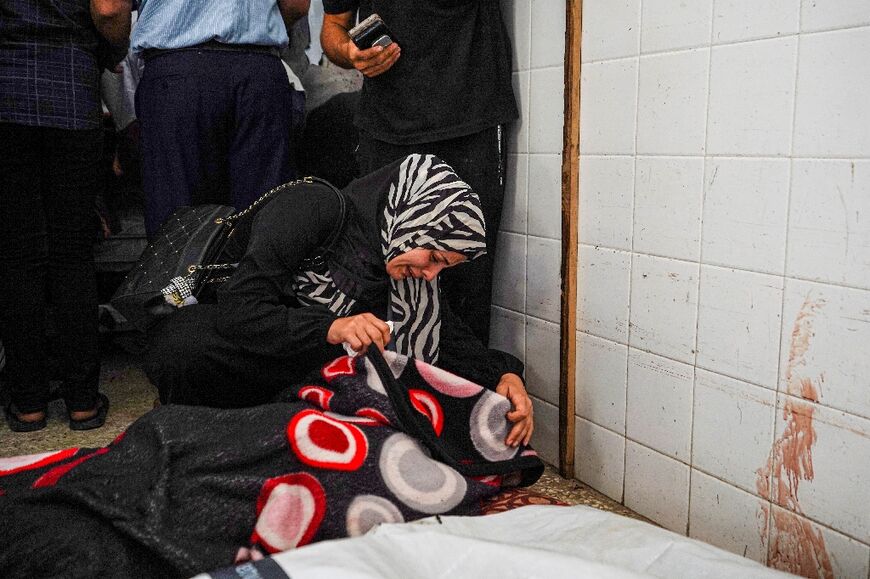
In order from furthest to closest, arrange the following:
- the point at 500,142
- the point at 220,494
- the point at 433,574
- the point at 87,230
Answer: the point at 87,230 < the point at 500,142 < the point at 220,494 < the point at 433,574

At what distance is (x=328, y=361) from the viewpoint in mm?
1675

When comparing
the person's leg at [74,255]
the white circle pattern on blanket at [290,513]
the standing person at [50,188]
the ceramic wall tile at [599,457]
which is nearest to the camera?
the white circle pattern on blanket at [290,513]

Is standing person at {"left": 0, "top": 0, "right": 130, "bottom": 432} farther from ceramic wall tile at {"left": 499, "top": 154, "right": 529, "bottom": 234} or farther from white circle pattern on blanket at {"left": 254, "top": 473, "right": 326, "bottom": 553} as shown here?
white circle pattern on blanket at {"left": 254, "top": 473, "right": 326, "bottom": 553}

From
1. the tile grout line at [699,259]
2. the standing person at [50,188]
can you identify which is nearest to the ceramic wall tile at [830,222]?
the tile grout line at [699,259]

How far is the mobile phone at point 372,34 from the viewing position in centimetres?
191

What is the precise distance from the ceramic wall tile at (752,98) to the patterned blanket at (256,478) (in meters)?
0.67

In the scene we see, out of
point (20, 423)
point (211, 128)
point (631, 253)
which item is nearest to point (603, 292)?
point (631, 253)

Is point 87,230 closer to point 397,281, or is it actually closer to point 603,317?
point 397,281

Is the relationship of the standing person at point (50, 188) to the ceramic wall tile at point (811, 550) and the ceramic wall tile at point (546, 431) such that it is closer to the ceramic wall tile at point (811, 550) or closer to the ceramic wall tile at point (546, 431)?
the ceramic wall tile at point (546, 431)

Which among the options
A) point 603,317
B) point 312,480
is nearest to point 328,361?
point 312,480

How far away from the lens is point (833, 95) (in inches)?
50.8

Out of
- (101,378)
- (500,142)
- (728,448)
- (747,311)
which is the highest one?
(500,142)

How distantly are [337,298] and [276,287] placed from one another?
5.7 inches

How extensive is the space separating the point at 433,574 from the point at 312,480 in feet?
0.98
